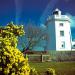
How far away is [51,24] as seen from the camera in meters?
24.0

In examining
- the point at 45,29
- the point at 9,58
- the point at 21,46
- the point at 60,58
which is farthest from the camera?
the point at 45,29

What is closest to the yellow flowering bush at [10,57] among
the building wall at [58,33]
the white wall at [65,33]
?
the building wall at [58,33]

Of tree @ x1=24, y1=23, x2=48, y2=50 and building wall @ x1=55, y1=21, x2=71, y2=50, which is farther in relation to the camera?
tree @ x1=24, y1=23, x2=48, y2=50

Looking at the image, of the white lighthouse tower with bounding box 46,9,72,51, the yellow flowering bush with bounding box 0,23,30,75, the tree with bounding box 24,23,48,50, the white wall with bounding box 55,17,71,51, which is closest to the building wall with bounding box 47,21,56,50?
the white lighthouse tower with bounding box 46,9,72,51

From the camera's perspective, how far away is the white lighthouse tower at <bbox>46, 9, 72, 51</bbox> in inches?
932

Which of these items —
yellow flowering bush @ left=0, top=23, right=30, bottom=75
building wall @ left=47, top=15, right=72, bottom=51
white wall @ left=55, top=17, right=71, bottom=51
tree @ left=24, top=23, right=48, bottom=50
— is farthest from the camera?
tree @ left=24, top=23, right=48, bottom=50

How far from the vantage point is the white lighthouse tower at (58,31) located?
23.7 metres

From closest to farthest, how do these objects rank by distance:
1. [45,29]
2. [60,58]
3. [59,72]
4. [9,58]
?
[9,58], [59,72], [60,58], [45,29]

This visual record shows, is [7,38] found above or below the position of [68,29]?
below

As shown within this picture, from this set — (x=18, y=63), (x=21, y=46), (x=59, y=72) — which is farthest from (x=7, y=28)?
(x=21, y=46)

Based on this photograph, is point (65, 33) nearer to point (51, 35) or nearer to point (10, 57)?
point (51, 35)

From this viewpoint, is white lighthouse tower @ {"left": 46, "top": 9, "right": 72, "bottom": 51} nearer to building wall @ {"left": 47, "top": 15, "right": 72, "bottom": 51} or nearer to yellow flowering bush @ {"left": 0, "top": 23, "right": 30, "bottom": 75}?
building wall @ {"left": 47, "top": 15, "right": 72, "bottom": 51}

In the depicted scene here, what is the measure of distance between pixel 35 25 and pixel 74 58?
7.15 m

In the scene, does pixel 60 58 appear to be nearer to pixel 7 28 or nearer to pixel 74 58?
pixel 74 58
